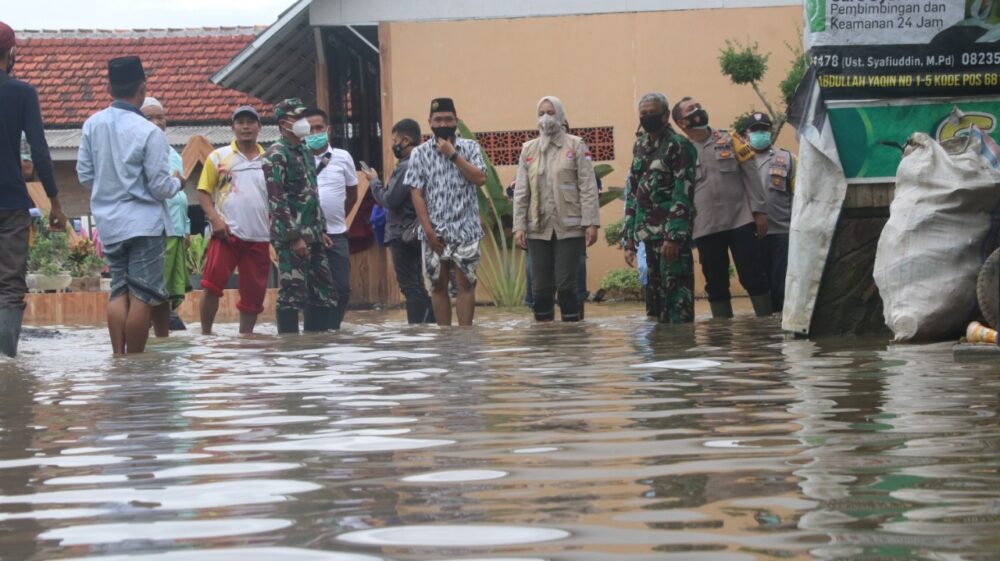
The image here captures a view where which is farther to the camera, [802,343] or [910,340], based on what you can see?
[802,343]

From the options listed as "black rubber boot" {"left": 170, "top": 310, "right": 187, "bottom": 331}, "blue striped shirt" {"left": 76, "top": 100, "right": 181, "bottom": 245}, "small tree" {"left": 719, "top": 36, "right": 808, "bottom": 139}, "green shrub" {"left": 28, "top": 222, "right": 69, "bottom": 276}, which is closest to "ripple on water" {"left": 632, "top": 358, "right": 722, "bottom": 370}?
"blue striped shirt" {"left": 76, "top": 100, "right": 181, "bottom": 245}

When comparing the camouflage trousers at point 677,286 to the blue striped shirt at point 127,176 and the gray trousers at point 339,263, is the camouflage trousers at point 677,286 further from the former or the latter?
the blue striped shirt at point 127,176

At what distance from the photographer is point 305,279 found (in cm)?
1178

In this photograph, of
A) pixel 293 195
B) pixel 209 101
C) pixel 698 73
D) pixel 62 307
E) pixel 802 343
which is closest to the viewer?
pixel 802 343

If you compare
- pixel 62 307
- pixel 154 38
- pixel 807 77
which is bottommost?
pixel 62 307

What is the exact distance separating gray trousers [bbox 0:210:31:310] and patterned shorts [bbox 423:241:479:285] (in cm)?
346

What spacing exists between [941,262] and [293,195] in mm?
5063

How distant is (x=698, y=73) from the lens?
2016 centimetres

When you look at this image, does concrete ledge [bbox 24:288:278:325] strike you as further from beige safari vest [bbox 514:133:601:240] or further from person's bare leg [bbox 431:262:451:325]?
beige safari vest [bbox 514:133:601:240]

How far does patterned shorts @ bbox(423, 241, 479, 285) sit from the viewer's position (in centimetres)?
1188

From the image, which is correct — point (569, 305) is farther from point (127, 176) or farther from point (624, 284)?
point (624, 284)

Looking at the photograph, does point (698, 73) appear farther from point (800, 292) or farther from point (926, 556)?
point (926, 556)

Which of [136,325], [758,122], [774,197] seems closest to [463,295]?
[774,197]

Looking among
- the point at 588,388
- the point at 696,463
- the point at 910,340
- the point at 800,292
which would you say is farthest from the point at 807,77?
the point at 696,463
